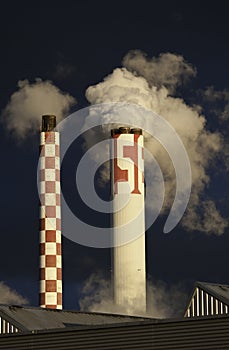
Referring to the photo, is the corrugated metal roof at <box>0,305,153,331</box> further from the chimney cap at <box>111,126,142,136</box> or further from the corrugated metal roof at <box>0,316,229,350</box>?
the chimney cap at <box>111,126,142,136</box>

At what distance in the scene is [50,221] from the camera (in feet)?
299

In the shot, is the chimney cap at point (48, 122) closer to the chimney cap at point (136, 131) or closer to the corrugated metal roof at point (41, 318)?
the chimney cap at point (136, 131)

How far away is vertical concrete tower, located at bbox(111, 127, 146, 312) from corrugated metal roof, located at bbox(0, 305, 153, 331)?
37.8m

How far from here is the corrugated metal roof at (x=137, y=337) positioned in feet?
142

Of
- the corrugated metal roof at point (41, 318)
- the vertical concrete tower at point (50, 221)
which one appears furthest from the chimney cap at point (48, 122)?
the corrugated metal roof at point (41, 318)

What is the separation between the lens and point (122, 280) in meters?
94.5

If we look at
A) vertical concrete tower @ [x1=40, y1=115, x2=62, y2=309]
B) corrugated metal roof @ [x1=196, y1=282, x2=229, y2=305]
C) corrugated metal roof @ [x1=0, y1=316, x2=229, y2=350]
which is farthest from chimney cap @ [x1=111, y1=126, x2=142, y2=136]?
corrugated metal roof @ [x1=0, y1=316, x2=229, y2=350]

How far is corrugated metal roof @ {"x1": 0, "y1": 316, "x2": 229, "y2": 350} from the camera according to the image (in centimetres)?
4325

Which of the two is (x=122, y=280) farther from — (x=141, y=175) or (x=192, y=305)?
(x=192, y=305)

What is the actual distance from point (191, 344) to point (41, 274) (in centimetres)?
4719

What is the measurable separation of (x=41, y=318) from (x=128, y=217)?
141ft

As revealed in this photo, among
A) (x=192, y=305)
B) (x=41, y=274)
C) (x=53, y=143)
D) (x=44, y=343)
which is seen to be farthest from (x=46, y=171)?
(x=44, y=343)

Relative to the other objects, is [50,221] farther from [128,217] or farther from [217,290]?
[217,290]

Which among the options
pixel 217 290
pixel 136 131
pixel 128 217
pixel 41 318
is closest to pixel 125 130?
pixel 136 131
